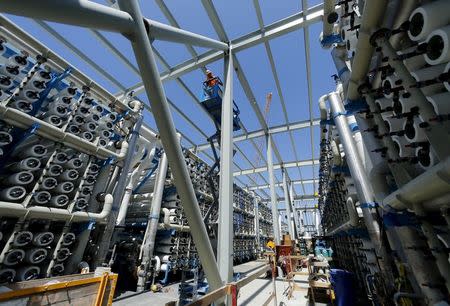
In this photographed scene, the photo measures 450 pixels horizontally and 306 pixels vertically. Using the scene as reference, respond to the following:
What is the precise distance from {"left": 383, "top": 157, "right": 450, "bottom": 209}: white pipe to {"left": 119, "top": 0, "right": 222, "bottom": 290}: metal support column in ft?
5.70

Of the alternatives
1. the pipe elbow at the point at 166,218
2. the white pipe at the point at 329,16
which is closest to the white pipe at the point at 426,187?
the white pipe at the point at 329,16

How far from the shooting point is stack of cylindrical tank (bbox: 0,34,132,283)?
161 inches

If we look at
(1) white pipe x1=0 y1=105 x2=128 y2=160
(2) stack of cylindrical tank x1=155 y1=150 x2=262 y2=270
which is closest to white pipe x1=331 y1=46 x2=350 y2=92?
(2) stack of cylindrical tank x1=155 y1=150 x2=262 y2=270

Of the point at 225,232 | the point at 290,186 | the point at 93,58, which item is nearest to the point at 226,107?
the point at 225,232

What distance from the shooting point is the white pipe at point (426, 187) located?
3.56ft

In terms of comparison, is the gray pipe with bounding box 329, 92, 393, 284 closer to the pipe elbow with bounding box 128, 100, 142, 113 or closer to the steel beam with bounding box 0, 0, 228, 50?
the steel beam with bounding box 0, 0, 228, 50

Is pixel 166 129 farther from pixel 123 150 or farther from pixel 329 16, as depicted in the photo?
pixel 123 150

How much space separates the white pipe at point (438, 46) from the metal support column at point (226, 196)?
3688mm

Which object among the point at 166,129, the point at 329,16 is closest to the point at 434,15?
the point at 166,129

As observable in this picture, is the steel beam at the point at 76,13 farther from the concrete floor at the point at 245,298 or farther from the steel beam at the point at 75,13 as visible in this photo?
the concrete floor at the point at 245,298

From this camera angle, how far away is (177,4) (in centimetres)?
587

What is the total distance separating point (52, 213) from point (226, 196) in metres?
3.76

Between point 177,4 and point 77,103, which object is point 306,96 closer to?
point 177,4

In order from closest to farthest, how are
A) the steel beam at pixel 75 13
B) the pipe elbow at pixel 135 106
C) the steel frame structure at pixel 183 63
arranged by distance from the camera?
the steel beam at pixel 75 13 → the steel frame structure at pixel 183 63 → the pipe elbow at pixel 135 106
